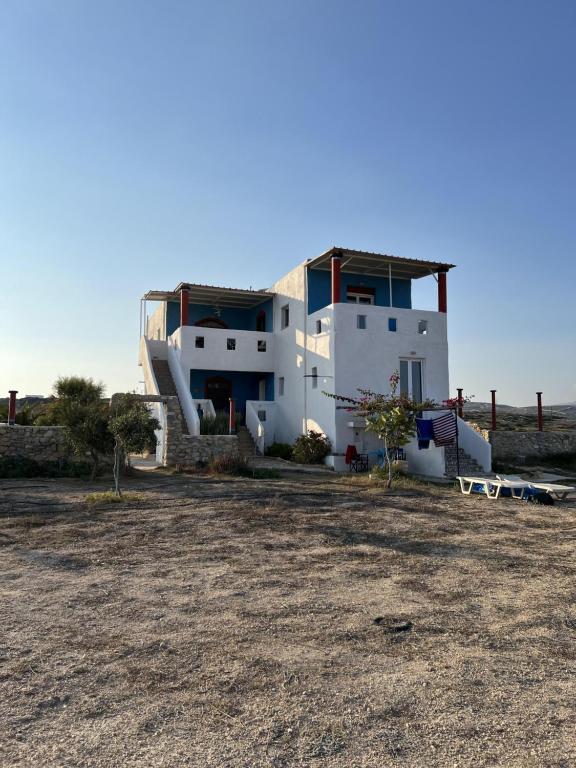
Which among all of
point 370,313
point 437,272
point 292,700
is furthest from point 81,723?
point 437,272

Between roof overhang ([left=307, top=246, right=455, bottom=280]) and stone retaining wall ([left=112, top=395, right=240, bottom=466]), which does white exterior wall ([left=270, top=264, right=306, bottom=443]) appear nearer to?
roof overhang ([left=307, top=246, right=455, bottom=280])

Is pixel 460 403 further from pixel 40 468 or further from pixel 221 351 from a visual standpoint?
pixel 40 468

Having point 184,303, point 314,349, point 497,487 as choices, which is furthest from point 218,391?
point 497,487

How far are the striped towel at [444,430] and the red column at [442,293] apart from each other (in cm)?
627

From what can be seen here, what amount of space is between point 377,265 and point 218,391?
10.0 m

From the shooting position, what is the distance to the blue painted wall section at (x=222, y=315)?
29.0 m

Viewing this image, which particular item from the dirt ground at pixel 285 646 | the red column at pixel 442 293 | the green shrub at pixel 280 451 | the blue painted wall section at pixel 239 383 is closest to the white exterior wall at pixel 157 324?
the blue painted wall section at pixel 239 383

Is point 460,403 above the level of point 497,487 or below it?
above

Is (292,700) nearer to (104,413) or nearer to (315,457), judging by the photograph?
(104,413)

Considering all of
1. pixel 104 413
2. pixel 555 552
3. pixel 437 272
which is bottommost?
pixel 555 552

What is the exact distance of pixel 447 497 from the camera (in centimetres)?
1447

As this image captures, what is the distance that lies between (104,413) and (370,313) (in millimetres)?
10755

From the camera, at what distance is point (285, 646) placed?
517cm

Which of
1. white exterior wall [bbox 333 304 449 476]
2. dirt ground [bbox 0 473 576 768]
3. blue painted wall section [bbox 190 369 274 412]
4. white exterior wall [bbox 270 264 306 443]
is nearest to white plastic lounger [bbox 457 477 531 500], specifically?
dirt ground [bbox 0 473 576 768]
